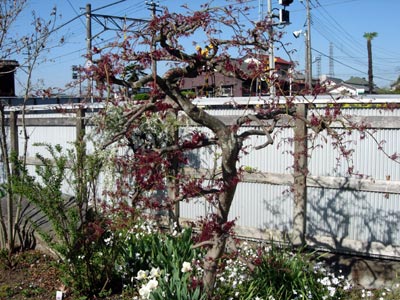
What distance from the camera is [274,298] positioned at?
4199 mm

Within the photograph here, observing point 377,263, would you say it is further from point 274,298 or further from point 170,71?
point 170,71

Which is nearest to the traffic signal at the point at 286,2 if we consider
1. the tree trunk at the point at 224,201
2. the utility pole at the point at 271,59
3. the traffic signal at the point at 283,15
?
the traffic signal at the point at 283,15

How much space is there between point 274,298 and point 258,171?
200cm

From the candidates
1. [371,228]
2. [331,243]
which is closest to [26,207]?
[331,243]

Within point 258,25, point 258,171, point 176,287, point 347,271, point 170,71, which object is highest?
point 258,25

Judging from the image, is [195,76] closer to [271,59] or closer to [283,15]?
[271,59]

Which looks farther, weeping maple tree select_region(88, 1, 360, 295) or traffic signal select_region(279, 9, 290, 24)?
traffic signal select_region(279, 9, 290, 24)

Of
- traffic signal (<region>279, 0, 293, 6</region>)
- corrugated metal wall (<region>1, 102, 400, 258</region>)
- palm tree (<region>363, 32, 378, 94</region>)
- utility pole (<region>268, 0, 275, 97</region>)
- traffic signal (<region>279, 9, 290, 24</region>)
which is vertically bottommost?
corrugated metal wall (<region>1, 102, 400, 258</region>)

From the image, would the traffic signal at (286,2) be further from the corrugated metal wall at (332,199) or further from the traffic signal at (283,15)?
the corrugated metal wall at (332,199)

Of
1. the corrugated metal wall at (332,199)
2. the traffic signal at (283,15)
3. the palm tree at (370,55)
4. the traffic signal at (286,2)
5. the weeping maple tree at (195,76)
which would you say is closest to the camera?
the weeping maple tree at (195,76)

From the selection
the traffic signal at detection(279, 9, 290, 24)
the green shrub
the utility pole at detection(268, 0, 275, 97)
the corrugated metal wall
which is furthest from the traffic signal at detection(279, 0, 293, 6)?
the utility pole at detection(268, 0, 275, 97)

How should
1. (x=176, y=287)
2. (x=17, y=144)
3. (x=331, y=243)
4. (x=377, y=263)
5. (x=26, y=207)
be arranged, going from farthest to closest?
(x=17, y=144) → (x=26, y=207) → (x=331, y=243) → (x=377, y=263) → (x=176, y=287)

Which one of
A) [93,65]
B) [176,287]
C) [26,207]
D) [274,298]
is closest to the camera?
[93,65]

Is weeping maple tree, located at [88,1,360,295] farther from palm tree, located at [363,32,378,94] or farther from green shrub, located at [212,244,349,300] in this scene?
palm tree, located at [363,32,378,94]
